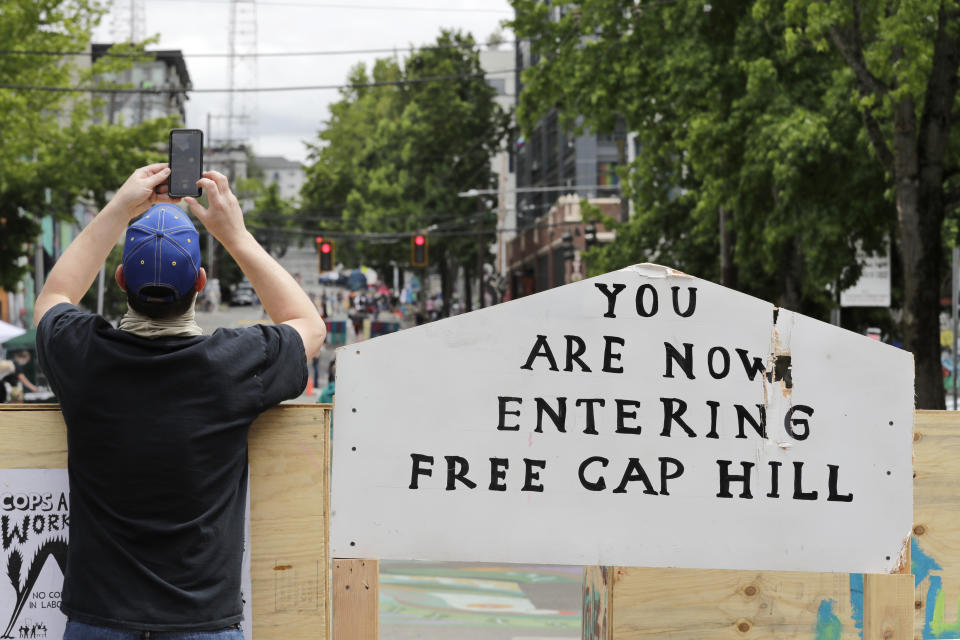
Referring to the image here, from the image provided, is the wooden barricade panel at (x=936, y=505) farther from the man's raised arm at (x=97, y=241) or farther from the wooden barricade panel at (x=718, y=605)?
the man's raised arm at (x=97, y=241)

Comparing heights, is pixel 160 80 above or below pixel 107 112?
above

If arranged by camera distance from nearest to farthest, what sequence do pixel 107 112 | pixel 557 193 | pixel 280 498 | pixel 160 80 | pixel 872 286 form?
pixel 280 498 < pixel 872 286 < pixel 557 193 < pixel 107 112 < pixel 160 80

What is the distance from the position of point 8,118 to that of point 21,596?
964 inches

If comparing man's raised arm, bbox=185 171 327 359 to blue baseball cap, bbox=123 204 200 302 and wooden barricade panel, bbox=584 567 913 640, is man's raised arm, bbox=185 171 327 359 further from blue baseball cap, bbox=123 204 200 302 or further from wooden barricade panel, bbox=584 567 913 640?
wooden barricade panel, bbox=584 567 913 640

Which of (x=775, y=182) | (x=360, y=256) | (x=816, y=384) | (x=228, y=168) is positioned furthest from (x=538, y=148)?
(x=228, y=168)

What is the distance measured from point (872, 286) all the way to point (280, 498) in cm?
1799

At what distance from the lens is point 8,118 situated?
2622cm

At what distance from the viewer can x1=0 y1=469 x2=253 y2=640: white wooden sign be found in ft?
12.2

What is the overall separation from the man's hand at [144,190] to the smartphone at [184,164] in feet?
0.10

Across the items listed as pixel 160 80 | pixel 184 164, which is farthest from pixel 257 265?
pixel 160 80

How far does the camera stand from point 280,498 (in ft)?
12.2

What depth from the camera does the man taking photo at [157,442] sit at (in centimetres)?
298

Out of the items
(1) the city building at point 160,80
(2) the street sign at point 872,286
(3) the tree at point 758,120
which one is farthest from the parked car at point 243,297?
(2) the street sign at point 872,286

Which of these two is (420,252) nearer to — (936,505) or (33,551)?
(936,505)
